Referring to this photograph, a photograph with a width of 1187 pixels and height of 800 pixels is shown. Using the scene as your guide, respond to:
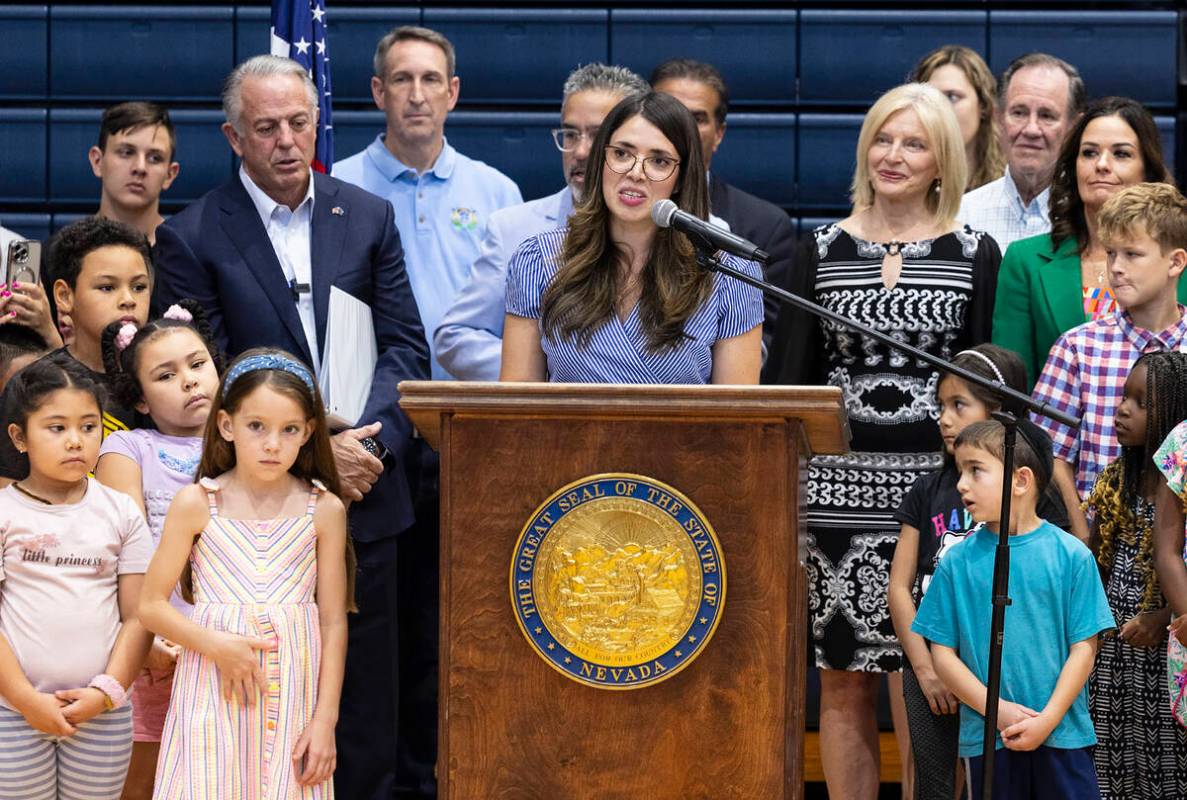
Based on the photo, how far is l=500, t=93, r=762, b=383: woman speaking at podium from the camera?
320 cm

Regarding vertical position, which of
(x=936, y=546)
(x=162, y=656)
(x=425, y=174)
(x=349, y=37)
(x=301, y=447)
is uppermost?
(x=349, y=37)

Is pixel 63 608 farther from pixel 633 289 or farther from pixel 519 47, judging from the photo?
pixel 519 47

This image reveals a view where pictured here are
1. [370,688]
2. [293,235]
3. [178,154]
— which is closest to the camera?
[370,688]

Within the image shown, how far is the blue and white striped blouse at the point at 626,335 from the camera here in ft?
10.5

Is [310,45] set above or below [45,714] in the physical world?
above

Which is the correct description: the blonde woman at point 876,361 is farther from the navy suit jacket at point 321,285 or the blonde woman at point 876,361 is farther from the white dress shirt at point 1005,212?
the navy suit jacket at point 321,285

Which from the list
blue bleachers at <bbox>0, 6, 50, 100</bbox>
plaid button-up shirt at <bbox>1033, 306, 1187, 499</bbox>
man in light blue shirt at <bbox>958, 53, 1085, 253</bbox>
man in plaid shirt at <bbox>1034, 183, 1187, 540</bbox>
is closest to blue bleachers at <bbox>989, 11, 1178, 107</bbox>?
man in light blue shirt at <bbox>958, 53, 1085, 253</bbox>

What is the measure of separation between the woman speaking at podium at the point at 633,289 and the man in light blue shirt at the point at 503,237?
0.85 m

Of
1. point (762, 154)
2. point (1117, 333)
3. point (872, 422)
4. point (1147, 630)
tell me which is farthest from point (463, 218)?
point (1147, 630)

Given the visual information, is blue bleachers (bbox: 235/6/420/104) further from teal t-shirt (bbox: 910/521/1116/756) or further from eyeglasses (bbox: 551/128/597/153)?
teal t-shirt (bbox: 910/521/1116/756)

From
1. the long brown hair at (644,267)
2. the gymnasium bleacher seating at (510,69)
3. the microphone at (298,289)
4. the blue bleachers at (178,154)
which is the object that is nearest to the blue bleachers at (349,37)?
the gymnasium bleacher seating at (510,69)

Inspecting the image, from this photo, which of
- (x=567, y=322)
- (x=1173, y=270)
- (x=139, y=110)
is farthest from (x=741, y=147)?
(x=567, y=322)

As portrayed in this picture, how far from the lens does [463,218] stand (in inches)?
192

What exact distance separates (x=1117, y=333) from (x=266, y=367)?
6.20 feet
